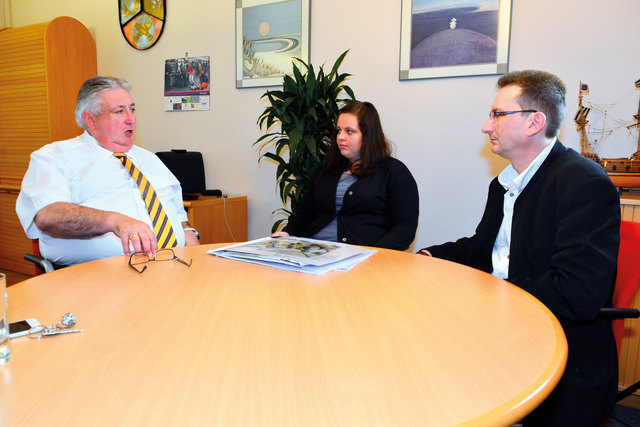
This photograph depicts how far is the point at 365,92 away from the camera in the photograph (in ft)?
10.2

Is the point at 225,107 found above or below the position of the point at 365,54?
below

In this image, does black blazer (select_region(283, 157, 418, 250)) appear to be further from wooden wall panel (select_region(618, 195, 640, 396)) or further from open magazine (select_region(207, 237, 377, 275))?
wooden wall panel (select_region(618, 195, 640, 396))

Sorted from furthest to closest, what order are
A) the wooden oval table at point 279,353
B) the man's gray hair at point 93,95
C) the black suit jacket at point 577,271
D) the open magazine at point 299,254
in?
the man's gray hair at point 93,95 < the open magazine at point 299,254 < the black suit jacket at point 577,271 < the wooden oval table at point 279,353

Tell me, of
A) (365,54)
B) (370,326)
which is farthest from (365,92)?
(370,326)

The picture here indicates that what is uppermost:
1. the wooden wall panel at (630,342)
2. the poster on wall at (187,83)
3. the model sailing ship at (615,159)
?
the poster on wall at (187,83)

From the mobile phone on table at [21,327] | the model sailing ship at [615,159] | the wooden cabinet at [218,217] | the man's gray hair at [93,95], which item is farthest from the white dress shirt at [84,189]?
the model sailing ship at [615,159]

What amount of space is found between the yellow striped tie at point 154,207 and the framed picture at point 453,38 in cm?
189

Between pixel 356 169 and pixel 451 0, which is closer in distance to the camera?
pixel 356 169

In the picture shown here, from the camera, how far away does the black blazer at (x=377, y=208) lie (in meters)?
2.20

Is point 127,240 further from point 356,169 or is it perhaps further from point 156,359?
point 356,169

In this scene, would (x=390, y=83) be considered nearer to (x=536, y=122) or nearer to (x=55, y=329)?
(x=536, y=122)

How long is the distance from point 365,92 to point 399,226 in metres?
1.32

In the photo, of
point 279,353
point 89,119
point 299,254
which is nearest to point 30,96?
point 89,119

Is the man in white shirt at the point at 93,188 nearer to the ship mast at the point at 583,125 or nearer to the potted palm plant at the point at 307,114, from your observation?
the potted palm plant at the point at 307,114
